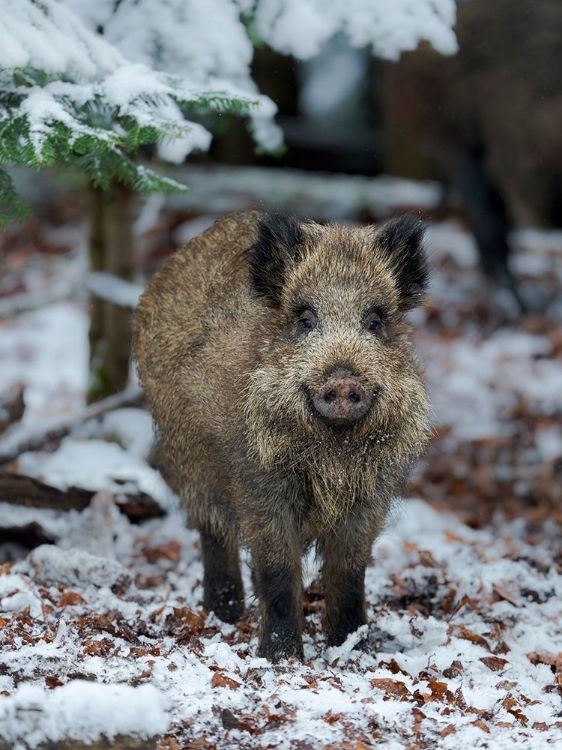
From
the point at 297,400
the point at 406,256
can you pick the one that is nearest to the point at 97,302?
the point at 406,256

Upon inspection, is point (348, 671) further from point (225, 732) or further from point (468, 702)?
point (225, 732)

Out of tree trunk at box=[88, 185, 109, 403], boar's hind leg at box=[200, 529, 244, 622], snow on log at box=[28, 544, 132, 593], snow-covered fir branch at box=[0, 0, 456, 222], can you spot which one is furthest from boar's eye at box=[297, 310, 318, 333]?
tree trunk at box=[88, 185, 109, 403]

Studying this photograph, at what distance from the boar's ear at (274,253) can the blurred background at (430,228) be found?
781mm

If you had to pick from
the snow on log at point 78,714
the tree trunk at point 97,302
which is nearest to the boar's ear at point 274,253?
the snow on log at point 78,714

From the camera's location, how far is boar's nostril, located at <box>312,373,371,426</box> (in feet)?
14.1

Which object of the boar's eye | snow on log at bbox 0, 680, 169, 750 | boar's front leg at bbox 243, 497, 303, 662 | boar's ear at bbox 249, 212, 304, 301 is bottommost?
snow on log at bbox 0, 680, 169, 750

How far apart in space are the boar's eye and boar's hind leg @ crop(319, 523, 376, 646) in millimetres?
977

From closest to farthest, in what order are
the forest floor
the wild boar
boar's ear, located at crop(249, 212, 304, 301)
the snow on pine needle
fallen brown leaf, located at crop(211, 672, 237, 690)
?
the forest floor
fallen brown leaf, located at crop(211, 672, 237, 690)
the snow on pine needle
boar's ear, located at crop(249, 212, 304, 301)
the wild boar

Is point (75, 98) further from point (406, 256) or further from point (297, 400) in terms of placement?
point (297, 400)

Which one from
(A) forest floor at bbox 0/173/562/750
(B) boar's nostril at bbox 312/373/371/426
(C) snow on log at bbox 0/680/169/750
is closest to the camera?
(C) snow on log at bbox 0/680/169/750

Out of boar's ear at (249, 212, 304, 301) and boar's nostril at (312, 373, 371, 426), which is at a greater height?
boar's ear at (249, 212, 304, 301)

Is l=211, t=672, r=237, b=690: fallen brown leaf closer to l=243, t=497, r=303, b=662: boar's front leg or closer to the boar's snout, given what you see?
l=243, t=497, r=303, b=662: boar's front leg

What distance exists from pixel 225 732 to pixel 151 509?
12.0 ft

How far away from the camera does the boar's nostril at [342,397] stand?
429 centimetres
